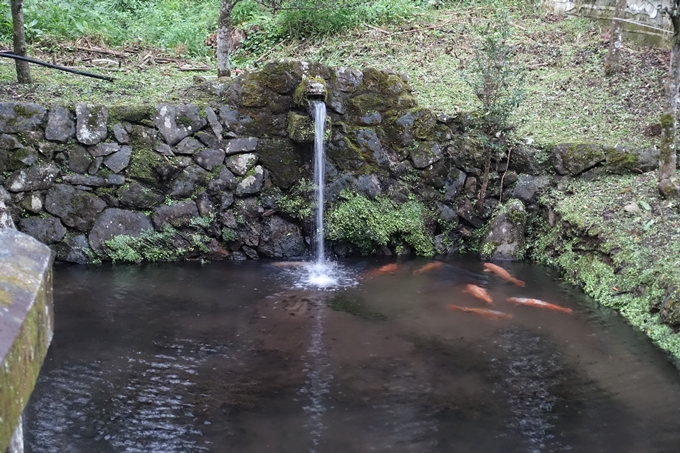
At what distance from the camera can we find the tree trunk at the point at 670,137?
8.51 m

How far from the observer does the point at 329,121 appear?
32.3 ft

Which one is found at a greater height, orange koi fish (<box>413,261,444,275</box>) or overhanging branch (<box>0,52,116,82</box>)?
overhanging branch (<box>0,52,116,82</box>)

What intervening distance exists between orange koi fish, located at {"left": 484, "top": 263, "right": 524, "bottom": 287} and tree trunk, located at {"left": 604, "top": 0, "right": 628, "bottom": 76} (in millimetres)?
5476

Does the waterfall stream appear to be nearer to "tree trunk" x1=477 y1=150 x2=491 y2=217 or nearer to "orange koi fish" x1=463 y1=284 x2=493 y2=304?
"orange koi fish" x1=463 y1=284 x2=493 y2=304

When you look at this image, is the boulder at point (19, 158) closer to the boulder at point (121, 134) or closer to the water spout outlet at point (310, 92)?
the boulder at point (121, 134)

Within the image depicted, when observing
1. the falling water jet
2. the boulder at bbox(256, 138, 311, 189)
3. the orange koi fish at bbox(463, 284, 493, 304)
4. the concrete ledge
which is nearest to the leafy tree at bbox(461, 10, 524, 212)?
the orange koi fish at bbox(463, 284, 493, 304)

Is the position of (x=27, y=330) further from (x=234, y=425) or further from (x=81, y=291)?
(x=81, y=291)

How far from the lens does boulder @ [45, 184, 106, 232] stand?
894cm

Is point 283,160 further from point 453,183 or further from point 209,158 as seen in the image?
point 453,183

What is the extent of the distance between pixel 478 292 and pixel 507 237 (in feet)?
6.84

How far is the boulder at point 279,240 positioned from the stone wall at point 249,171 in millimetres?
17

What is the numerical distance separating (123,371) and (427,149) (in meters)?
6.12

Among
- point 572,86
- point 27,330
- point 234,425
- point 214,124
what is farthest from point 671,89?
point 27,330

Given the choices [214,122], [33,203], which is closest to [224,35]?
[214,122]
